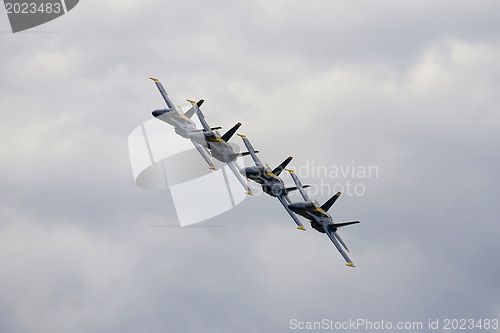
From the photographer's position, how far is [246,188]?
496ft

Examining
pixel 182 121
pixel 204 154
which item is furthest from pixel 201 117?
pixel 204 154

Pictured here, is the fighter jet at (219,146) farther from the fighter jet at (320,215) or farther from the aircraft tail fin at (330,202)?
the aircraft tail fin at (330,202)

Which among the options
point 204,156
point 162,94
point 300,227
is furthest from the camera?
point 162,94

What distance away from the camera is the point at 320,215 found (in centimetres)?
15788

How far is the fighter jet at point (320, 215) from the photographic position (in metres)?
156

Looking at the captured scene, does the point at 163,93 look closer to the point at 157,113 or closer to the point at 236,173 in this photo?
the point at 157,113

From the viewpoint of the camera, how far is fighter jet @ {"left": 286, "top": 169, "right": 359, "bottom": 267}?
156 metres

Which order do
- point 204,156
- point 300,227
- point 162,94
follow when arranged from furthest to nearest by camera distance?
point 162,94
point 204,156
point 300,227

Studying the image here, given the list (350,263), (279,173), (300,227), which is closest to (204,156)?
(279,173)

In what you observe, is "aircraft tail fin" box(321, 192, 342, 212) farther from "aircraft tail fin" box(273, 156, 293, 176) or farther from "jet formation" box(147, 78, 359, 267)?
"aircraft tail fin" box(273, 156, 293, 176)

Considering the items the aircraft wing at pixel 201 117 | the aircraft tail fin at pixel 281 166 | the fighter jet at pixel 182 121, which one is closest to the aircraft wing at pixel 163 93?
the fighter jet at pixel 182 121

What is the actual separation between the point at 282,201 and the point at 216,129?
862 inches

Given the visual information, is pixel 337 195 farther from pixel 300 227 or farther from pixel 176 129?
pixel 176 129

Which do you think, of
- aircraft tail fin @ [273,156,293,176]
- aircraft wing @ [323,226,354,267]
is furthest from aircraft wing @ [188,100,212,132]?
aircraft wing @ [323,226,354,267]
